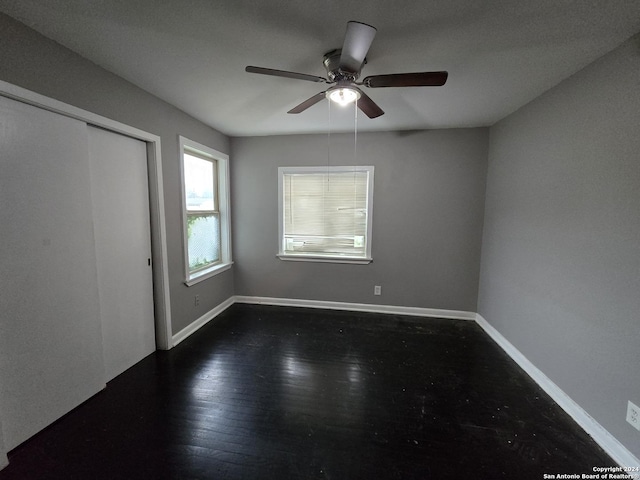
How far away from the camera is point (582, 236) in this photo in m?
1.71

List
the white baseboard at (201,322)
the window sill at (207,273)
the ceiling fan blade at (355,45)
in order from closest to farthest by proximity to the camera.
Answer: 1. the ceiling fan blade at (355,45)
2. the white baseboard at (201,322)
3. the window sill at (207,273)

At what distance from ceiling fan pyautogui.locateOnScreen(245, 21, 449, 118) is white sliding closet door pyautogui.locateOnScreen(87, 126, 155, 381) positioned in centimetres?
143

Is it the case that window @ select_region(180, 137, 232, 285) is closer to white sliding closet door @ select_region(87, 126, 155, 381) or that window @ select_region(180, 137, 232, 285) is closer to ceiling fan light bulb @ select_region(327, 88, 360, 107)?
white sliding closet door @ select_region(87, 126, 155, 381)

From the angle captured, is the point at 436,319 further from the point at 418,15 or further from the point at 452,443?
the point at 418,15

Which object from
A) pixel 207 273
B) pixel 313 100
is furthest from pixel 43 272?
pixel 313 100

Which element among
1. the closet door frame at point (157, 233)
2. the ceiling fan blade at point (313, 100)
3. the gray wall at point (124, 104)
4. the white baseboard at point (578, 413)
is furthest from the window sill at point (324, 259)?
the ceiling fan blade at point (313, 100)

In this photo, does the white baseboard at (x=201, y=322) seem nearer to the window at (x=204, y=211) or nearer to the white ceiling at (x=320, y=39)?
the window at (x=204, y=211)

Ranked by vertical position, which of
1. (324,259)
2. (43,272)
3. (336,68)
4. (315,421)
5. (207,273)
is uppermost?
(336,68)

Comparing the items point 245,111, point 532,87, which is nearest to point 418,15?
point 532,87

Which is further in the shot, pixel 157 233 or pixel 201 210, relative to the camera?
pixel 201 210

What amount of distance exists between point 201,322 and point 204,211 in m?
1.41

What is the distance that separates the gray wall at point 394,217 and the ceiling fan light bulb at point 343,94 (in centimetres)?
158

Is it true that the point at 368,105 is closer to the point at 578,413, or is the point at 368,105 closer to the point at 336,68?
the point at 336,68

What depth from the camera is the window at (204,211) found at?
282 cm
